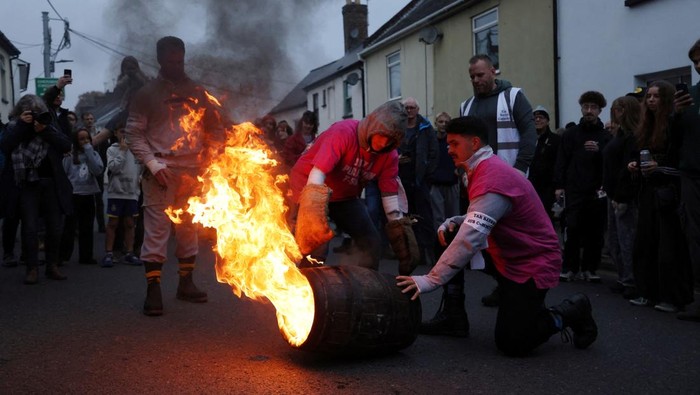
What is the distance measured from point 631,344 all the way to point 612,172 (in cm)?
261

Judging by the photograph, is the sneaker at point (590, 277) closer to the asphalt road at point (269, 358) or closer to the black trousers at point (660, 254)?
the black trousers at point (660, 254)

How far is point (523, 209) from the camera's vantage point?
458cm

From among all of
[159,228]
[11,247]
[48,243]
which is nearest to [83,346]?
[159,228]

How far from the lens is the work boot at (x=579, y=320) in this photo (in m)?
4.74

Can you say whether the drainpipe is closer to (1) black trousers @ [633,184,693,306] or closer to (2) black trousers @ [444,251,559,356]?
(1) black trousers @ [633,184,693,306]

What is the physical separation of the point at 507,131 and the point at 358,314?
8.97 ft

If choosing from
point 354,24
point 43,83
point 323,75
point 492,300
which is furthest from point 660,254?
point 354,24

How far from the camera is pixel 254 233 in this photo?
474cm

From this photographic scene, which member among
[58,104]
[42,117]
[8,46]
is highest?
[8,46]

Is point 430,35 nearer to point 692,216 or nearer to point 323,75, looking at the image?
point 323,75

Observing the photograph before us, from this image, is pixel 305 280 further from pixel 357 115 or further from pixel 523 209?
pixel 357 115

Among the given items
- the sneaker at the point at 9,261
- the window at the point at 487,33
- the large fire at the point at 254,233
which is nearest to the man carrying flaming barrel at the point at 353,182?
the large fire at the point at 254,233

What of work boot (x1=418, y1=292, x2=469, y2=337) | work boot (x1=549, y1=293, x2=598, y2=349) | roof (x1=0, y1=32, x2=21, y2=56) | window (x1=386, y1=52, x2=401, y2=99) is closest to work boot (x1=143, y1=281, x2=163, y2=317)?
work boot (x1=418, y1=292, x2=469, y2=337)

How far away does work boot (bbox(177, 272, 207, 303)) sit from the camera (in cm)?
634
